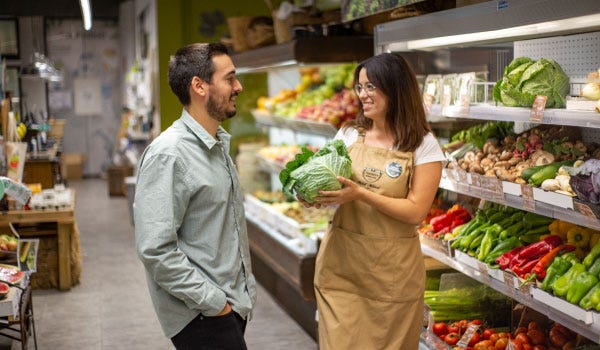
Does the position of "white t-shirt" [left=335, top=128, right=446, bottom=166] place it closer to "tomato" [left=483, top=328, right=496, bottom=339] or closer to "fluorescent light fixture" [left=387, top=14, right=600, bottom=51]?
"fluorescent light fixture" [left=387, top=14, right=600, bottom=51]

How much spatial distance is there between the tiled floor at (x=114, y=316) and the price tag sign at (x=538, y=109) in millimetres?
2941

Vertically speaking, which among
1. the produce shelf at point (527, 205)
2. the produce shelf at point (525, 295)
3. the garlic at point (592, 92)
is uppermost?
the garlic at point (592, 92)

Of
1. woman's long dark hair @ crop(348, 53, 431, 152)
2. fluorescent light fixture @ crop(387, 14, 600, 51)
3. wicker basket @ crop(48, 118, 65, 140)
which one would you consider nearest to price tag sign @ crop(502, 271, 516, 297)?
woman's long dark hair @ crop(348, 53, 431, 152)

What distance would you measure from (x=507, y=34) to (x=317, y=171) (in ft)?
4.08

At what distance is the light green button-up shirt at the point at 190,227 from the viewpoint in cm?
268

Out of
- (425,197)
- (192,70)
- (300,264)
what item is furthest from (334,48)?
(192,70)

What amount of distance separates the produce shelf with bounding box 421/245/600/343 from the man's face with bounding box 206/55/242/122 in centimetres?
153

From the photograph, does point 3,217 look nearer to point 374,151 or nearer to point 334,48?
point 334,48

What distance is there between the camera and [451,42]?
14.2 feet

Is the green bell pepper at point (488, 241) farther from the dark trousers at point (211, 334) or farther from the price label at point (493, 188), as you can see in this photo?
the dark trousers at point (211, 334)

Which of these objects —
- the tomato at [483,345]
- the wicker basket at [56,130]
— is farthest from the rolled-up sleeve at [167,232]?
the wicker basket at [56,130]

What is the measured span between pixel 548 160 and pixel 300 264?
2.51m

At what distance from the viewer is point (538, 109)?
3.36 meters

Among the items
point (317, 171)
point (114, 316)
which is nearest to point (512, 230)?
point (317, 171)
